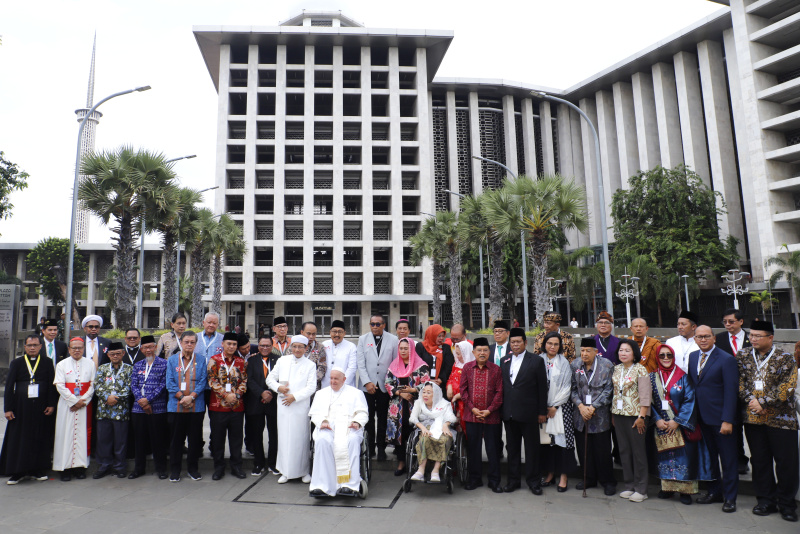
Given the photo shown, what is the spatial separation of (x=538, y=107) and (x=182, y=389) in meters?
61.2

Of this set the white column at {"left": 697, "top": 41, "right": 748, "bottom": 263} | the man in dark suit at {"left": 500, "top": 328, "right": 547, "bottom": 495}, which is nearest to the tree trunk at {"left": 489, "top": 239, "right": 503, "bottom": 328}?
the man in dark suit at {"left": 500, "top": 328, "right": 547, "bottom": 495}

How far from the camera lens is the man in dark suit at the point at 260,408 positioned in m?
6.93

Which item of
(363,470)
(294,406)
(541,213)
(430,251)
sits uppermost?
(430,251)

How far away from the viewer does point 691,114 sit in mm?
46375

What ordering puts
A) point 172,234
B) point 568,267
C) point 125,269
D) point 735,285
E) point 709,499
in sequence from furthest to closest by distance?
point 568,267, point 735,285, point 172,234, point 125,269, point 709,499

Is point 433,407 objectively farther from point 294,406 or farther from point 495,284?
point 495,284

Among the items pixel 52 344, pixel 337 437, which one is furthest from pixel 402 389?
pixel 52 344

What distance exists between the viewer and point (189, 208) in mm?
24984

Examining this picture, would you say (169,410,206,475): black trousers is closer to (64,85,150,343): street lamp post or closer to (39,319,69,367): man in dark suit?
(39,319,69,367): man in dark suit

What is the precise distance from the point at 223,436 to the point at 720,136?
5059cm

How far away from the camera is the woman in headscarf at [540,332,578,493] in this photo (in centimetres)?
616

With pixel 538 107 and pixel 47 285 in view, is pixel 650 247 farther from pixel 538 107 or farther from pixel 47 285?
pixel 47 285

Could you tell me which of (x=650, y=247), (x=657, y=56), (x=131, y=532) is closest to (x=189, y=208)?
(x=131, y=532)

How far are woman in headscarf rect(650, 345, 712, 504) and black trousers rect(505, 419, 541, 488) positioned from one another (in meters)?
1.43
